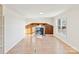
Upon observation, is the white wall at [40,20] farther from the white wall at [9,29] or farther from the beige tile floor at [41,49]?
the white wall at [9,29]

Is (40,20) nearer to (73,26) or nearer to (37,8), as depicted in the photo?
(37,8)

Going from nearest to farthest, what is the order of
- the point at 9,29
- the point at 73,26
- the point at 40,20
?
1. the point at 9,29
2. the point at 73,26
3. the point at 40,20

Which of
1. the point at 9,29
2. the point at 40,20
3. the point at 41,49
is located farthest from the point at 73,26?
the point at 40,20

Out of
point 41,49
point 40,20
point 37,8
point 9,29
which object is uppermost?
point 37,8

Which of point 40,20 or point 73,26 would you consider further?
point 40,20

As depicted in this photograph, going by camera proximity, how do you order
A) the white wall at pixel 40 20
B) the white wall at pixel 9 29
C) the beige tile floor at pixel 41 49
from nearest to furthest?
the white wall at pixel 9 29 → the beige tile floor at pixel 41 49 → the white wall at pixel 40 20

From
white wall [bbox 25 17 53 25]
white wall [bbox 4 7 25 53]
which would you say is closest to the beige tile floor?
white wall [bbox 4 7 25 53]

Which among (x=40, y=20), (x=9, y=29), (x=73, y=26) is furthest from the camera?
(x=40, y=20)

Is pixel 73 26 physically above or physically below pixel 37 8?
below

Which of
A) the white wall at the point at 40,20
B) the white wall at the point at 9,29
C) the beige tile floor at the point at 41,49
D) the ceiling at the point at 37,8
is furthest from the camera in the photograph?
the white wall at the point at 40,20

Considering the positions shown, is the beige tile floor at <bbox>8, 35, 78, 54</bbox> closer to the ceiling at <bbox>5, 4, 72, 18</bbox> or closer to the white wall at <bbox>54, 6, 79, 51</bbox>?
the white wall at <bbox>54, 6, 79, 51</bbox>

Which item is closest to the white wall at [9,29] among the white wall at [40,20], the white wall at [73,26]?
the white wall at [73,26]
